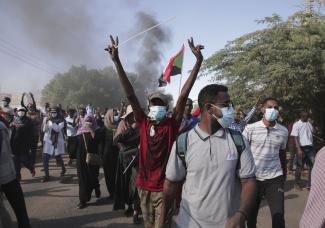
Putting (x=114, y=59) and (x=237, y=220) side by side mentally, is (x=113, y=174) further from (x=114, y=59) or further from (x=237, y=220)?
(x=237, y=220)

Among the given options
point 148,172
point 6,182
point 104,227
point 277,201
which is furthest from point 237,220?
point 104,227

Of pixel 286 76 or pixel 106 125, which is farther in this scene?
pixel 286 76

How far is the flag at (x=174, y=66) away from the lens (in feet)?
25.4

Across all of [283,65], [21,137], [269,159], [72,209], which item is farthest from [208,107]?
[283,65]

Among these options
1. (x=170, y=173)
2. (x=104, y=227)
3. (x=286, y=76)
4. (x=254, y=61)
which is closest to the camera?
(x=170, y=173)

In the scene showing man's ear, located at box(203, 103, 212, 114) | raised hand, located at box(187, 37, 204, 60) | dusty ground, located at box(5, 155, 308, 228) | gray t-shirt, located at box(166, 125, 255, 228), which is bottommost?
dusty ground, located at box(5, 155, 308, 228)

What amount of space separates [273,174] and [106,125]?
3806 mm

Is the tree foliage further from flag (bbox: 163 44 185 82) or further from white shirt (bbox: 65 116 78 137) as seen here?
flag (bbox: 163 44 185 82)

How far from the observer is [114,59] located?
4.22 m

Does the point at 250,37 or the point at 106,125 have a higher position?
the point at 250,37

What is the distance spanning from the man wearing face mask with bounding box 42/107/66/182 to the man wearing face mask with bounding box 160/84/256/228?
8.19m

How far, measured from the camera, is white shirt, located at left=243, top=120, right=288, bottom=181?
5.17 m

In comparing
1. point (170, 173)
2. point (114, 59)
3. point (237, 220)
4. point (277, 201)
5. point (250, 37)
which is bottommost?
point (277, 201)

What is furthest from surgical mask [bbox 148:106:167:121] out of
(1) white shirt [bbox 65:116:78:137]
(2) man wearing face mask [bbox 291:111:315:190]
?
(1) white shirt [bbox 65:116:78:137]
